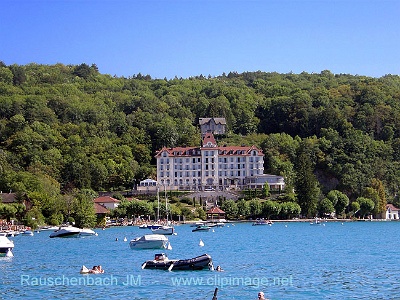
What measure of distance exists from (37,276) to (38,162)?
315ft

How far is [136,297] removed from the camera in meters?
36.1

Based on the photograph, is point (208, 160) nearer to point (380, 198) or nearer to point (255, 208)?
point (255, 208)

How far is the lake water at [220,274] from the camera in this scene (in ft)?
123

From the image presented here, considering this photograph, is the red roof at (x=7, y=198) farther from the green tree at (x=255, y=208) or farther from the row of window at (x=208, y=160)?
the row of window at (x=208, y=160)

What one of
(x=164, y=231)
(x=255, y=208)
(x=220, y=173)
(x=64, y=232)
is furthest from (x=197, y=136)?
(x=64, y=232)

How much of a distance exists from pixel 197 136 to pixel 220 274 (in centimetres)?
12368

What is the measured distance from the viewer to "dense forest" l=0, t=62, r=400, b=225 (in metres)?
140

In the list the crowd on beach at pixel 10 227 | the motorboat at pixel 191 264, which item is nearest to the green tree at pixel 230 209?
the crowd on beach at pixel 10 227

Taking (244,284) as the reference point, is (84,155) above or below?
above

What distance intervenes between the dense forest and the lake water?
167ft

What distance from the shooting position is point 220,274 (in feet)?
144

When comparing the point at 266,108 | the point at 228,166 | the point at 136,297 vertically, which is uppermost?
the point at 266,108

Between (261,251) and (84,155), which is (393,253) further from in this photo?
(84,155)

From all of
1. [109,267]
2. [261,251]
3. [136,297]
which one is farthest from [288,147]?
[136,297]
